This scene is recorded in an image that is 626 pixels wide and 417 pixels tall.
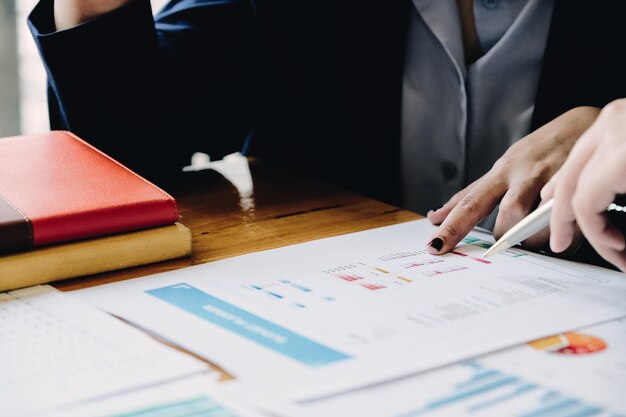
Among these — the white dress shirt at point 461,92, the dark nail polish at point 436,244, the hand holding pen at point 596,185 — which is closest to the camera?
the hand holding pen at point 596,185

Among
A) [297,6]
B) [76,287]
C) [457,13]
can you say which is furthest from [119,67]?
[457,13]

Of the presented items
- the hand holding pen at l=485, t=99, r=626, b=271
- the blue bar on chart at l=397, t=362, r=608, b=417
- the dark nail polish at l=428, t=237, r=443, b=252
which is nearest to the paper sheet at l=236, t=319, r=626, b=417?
the blue bar on chart at l=397, t=362, r=608, b=417

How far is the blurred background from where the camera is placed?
8.05 ft

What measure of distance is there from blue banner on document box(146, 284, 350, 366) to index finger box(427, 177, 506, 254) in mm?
264

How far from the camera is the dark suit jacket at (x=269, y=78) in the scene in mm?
1131

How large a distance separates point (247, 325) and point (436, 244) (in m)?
0.28

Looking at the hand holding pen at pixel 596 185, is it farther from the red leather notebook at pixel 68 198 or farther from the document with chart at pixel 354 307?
the red leather notebook at pixel 68 198

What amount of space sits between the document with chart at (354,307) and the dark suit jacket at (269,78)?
1.38 ft

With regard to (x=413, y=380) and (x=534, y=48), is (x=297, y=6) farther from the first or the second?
(x=413, y=380)

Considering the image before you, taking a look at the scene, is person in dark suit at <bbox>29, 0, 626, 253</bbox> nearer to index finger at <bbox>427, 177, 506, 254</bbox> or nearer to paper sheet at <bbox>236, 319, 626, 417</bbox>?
index finger at <bbox>427, 177, 506, 254</bbox>

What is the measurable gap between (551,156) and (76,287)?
1.81 feet

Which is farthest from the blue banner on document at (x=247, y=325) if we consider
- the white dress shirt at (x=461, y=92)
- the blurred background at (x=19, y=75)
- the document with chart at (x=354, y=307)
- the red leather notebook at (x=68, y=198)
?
the blurred background at (x=19, y=75)

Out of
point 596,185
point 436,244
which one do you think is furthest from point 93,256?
point 596,185

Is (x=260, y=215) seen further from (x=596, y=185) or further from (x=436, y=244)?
(x=596, y=185)
